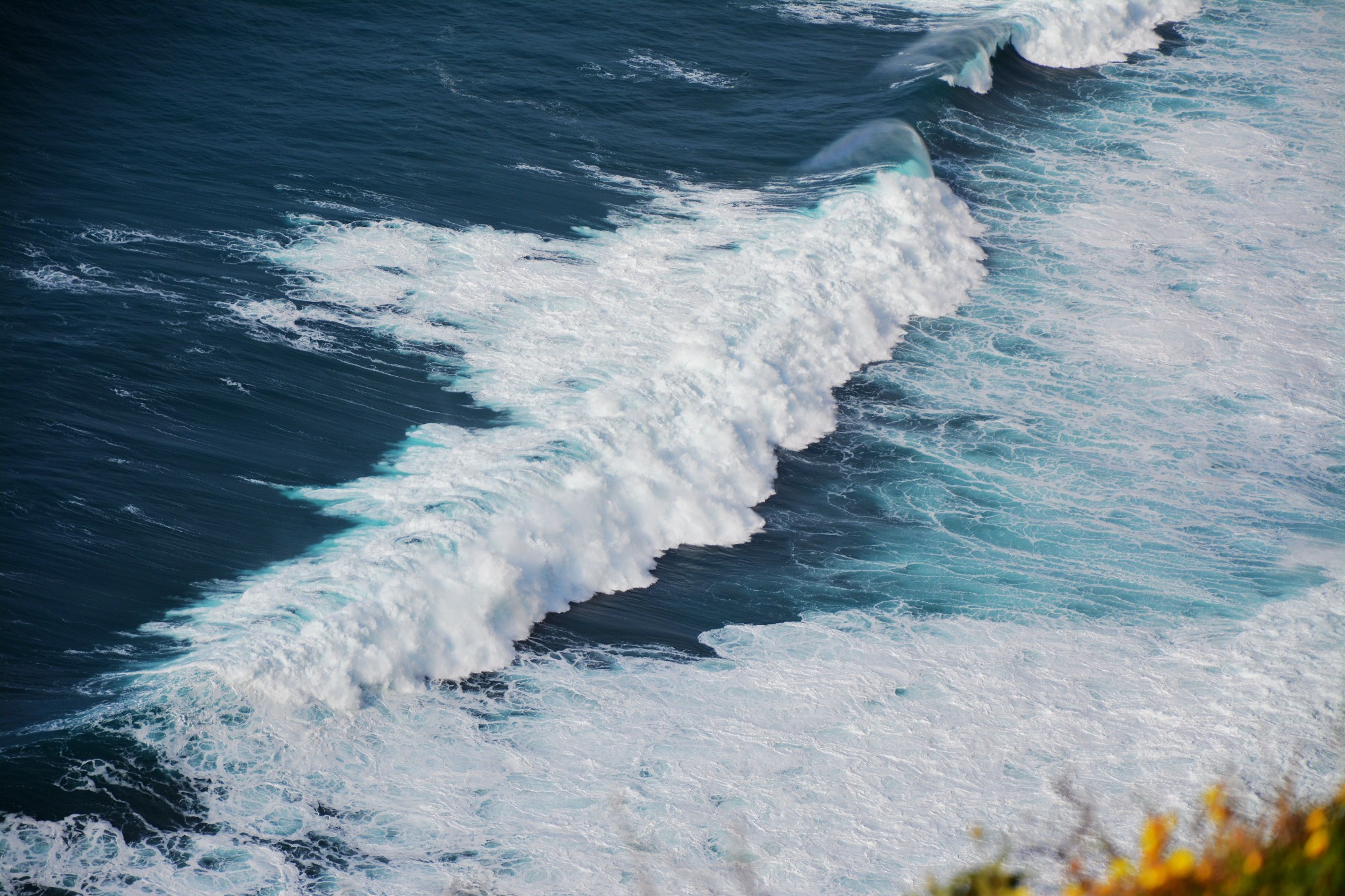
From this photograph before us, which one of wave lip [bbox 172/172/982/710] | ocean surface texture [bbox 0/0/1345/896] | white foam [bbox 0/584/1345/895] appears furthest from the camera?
wave lip [bbox 172/172/982/710]

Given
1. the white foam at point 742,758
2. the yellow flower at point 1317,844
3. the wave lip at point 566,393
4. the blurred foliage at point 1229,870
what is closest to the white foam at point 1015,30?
the wave lip at point 566,393

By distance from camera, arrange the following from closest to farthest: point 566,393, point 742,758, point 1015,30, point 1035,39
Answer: point 742,758 < point 566,393 < point 1015,30 < point 1035,39

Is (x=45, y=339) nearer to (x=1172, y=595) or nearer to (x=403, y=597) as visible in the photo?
(x=403, y=597)

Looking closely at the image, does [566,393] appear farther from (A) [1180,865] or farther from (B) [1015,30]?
(B) [1015,30]

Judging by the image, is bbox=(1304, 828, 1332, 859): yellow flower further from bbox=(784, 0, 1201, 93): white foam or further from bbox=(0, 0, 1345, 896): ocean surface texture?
bbox=(784, 0, 1201, 93): white foam

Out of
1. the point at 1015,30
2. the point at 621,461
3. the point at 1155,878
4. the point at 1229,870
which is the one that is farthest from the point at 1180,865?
the point at 1015,30

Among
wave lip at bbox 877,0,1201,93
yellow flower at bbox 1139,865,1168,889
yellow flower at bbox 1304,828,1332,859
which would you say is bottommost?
yellow flower at bbox 1139,865,1168,889

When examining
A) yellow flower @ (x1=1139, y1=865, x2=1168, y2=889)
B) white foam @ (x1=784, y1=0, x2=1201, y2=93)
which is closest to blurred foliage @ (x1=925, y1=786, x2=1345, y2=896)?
yellow flower @ (x1=1139, y1=865, x2=1168, y2=889)
